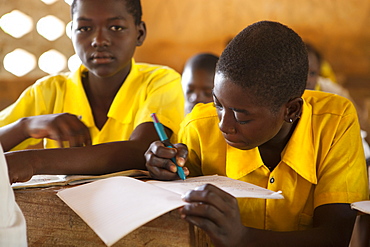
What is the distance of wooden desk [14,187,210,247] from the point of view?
82 cm

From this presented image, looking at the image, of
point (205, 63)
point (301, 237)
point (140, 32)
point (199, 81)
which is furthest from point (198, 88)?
point (301, 237)

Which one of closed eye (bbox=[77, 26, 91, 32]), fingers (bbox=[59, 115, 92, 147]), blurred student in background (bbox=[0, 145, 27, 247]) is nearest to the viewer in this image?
blurred student in background (bbox=[0, 145, 27, 247])

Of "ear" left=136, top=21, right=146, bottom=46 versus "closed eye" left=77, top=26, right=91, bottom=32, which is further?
"ear" left=136, top=21, right=146, bottom=46

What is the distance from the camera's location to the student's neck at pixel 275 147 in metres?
1.13

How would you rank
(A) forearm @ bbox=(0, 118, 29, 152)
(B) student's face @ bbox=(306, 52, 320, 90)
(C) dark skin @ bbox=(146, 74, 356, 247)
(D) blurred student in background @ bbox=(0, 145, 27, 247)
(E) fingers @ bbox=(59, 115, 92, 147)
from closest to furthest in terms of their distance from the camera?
1. (D) blurred student in background @ bbox=(0, 145, 27, 247)
2. (C) dark skin @ bbox=(146, 74, 356, 247)
3. (E) fingers @ bbox=(59, 115, 92, 147)
4. (A) forearm @ bbox=(0, 118, 29, 152)
5. (B) student's face @ bbox=(306, 52, 320, 90)

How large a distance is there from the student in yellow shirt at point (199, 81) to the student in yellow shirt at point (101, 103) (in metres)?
0.71

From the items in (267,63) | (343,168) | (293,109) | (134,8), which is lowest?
(343,168)

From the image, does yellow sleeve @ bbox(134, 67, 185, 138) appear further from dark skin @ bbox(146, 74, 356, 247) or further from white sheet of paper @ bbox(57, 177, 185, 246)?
white sheet of paper @ bbox(57, 177, 185, 246)

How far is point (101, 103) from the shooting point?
61.9 inches

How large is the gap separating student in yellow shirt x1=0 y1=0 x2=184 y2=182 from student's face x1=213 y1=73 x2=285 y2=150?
32 centimetres

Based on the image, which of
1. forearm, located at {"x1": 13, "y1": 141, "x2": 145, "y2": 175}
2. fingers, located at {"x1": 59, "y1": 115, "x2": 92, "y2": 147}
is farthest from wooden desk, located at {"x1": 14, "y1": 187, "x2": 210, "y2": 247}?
fingers, located at {"x1": 59, "y1": 115, "x2": 92, "y2": 147}

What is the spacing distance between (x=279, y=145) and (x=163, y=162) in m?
0.28

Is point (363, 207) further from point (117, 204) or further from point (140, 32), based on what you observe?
point (140, 32)

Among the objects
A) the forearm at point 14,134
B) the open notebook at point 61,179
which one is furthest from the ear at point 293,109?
the forearm at point 14,134
